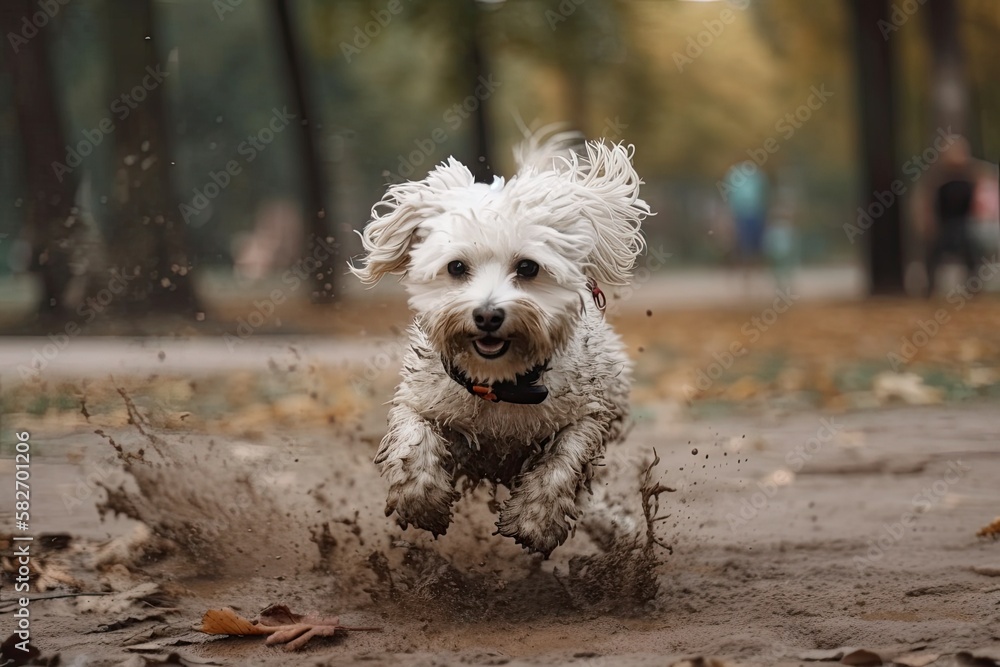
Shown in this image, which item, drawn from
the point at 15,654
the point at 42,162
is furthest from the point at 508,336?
the point at 42,162

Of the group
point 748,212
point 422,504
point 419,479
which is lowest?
point 422,504

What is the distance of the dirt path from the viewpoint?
15.6 feet

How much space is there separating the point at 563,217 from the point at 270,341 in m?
8.93

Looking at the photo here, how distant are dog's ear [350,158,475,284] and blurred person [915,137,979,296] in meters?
14.5

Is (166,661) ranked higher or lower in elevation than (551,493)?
lower

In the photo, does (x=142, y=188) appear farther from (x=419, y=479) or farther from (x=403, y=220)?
(x=419, y=479)

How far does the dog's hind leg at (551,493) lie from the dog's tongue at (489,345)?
2.08ft

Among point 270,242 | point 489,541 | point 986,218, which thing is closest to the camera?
point 489,541

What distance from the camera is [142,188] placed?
13500 millimetres

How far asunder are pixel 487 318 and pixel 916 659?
1.98 meters

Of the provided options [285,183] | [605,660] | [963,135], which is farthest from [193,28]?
[605,660]

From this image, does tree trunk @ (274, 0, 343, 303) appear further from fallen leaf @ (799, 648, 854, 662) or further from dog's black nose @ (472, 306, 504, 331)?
fallen leaf @ (799, 648, 854, 662)

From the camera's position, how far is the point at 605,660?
4496 millimetres

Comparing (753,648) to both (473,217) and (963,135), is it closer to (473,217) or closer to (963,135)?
(473,217)
